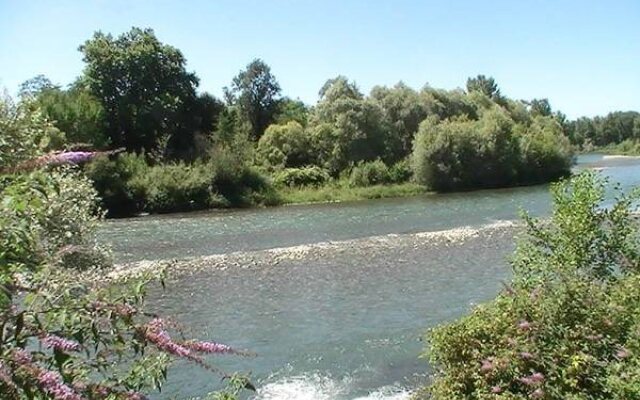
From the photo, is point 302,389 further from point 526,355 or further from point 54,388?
point 54,388

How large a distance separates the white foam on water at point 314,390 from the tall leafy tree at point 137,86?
49832mm

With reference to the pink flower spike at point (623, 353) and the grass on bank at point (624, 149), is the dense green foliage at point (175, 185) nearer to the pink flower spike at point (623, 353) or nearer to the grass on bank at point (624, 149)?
the pink flower spike at point (623, 353)

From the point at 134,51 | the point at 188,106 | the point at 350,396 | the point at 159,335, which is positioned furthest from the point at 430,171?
the point at 159,335

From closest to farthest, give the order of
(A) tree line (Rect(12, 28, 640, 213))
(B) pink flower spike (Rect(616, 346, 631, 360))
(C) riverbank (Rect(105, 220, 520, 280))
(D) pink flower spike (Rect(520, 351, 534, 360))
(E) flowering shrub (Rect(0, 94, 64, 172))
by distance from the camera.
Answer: (B) pink flower spike (Rect(616, 346, 631, 360)), (D) pink flower spike (Rect(520, 351, 534, 360)), (E) flowering shrub (Rect(0, 94, 64, 172)), (C) riverbank (Rect(105, 220, 520, 280)), (A) tree line (Rect(12, 28, 640, 213))

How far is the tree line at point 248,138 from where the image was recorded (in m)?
52.7

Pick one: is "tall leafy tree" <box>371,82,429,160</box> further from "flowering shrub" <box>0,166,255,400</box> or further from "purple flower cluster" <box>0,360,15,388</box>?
"purple flower cluster" <box>0,360,15,388</box>

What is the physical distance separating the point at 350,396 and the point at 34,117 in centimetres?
867

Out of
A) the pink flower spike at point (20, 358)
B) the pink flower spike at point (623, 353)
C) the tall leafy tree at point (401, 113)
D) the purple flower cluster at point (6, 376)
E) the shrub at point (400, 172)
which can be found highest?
the tall leafy tree at point (401, 113)

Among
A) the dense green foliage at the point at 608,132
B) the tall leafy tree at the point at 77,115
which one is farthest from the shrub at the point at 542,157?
the dense green foliage at the point at 608,132

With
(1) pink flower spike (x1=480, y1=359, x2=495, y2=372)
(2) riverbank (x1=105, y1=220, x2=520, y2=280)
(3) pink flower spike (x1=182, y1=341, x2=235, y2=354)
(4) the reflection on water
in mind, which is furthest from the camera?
(2) riverbank (x1=105, y1=220, x2=520, y2=280)

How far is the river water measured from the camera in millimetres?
13422

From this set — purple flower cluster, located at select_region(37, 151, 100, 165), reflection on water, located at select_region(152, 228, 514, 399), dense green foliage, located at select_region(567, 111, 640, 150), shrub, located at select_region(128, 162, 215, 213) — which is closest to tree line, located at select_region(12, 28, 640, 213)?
shrub, located at select_region(128, 162, 215, 213)

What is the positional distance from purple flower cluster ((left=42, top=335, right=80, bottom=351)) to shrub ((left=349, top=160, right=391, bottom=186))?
55.3 meters

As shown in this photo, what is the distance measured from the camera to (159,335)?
310 centimetres
